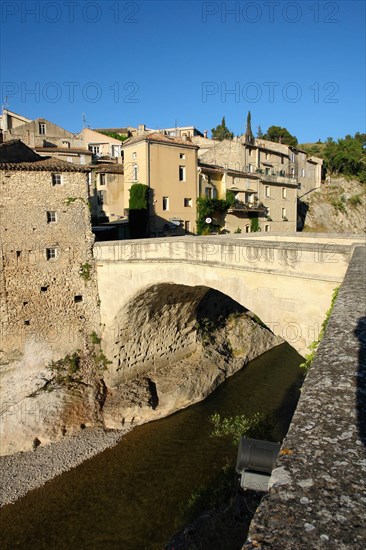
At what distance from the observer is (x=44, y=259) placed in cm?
1897

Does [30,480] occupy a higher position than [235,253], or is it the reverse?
[235,253]

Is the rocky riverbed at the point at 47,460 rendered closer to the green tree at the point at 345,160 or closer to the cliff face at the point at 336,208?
the cliff face at the point at 336,208

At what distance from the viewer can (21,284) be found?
1875cm

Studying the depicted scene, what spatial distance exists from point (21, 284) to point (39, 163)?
18.7 ft

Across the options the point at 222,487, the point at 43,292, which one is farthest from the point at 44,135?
the point at 222,487

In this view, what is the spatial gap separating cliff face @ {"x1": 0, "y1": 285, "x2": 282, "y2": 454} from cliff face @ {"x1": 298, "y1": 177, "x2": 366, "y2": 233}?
2940 centimetres

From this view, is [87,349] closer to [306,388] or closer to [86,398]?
[86,398]

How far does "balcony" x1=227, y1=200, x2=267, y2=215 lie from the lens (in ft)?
113

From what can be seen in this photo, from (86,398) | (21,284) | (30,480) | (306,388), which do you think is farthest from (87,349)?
(306,388)

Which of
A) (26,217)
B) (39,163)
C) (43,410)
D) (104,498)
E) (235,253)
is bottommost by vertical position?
(104,498)

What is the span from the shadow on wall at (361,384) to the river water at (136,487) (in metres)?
11.5

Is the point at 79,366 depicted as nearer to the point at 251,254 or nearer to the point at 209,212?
the point at 251,254

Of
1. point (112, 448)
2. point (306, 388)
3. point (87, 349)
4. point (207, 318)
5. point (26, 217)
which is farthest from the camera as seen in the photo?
point (207, 318)

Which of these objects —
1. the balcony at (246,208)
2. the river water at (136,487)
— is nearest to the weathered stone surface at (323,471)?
the river water at (136,487)
